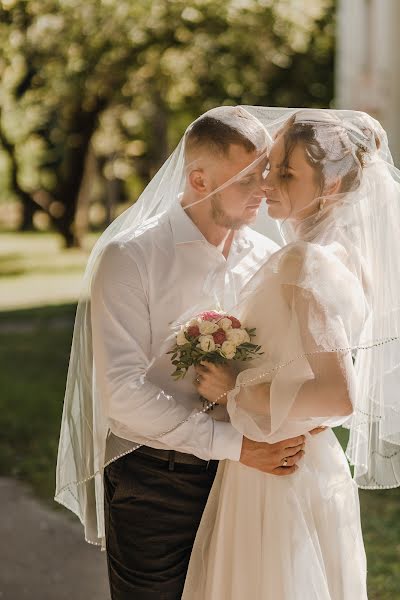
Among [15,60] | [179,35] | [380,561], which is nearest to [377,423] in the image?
[380,561]

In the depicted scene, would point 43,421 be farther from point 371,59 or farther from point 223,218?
point 371,59

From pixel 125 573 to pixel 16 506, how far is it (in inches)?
154

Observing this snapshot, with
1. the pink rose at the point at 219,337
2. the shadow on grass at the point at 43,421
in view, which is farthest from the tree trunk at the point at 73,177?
the pink rose at the point at 219,337

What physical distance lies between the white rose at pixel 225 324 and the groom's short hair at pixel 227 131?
546 millimetres

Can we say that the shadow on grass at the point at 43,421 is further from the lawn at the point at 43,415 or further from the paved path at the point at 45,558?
the paved path at the point at 45,558

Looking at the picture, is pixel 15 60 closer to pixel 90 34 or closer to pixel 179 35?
pixel 90 34

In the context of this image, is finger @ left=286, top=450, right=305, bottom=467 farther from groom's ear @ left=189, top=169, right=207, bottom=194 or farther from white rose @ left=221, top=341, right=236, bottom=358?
groom's ear @ left=189, top=169, right=207, bottom=194

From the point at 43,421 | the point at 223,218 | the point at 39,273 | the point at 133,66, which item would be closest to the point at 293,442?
the point at 223,218

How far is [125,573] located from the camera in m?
3.16

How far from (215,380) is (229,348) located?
0.15 metres

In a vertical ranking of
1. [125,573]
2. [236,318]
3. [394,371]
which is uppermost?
[236,318]

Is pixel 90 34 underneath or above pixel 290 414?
underneath

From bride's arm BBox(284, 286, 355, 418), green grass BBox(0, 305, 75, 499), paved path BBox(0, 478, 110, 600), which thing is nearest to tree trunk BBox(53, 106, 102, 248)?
green grass BBox(0, 305, 75, 499)

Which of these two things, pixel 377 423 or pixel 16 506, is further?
pixel 16 506
